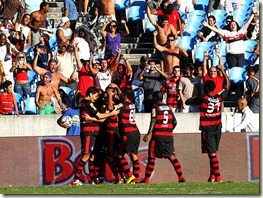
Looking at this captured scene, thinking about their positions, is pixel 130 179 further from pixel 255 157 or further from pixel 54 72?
pixel 54 72

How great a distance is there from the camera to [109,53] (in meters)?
24.2

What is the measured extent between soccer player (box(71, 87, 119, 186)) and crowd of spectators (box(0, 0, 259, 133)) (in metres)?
2.17

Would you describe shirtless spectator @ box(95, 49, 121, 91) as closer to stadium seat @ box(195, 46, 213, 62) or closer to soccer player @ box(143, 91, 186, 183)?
stadium seat @ box(195, 46, 213, 62)

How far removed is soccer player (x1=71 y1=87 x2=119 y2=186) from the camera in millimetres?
19203

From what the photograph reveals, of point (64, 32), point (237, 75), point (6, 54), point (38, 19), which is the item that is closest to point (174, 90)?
point (237, 75)

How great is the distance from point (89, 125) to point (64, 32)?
6181 millimetres

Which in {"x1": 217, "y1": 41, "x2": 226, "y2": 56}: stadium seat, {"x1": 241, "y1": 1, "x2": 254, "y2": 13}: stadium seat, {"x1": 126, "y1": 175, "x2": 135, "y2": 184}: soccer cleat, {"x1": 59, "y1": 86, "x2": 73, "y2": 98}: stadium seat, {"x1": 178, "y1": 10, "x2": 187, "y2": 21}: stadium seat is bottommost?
{"x1": 126, "y1": 175, "x2": 135, "y2": 184}: soccer cleat

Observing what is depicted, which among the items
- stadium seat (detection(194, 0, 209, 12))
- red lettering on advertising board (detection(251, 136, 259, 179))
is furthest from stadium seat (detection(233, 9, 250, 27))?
red lettering on advertising board (detection(251, 136, 259, 179))

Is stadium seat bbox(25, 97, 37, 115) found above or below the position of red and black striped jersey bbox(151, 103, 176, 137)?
below

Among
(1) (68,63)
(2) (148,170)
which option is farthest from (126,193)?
(1) (68,63)

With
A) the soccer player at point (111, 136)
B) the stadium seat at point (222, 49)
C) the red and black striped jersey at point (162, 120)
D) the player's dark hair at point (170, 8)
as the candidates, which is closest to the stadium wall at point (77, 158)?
the soccer player at point (111, 136)

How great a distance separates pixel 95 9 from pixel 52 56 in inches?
79.3

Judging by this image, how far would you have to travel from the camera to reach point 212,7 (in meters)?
26.5

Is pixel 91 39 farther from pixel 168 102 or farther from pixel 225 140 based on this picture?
pixel 225 140
